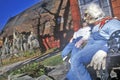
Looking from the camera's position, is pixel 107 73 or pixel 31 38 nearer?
pixel 107 73

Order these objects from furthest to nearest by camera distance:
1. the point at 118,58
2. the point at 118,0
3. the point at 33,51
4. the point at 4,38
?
the point at 4,38 → the point at 33,51 → the point at 118,0 → the point at 118,58

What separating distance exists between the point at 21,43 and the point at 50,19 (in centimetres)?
348

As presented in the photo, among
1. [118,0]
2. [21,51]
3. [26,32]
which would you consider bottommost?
[21,51]

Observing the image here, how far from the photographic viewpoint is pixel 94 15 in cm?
462

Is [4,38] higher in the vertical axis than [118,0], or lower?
lower

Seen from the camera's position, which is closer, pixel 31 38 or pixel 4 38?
pixel 31 38

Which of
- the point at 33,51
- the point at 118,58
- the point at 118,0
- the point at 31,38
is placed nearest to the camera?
the point at 118,58

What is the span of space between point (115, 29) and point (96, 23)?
49 centimetres

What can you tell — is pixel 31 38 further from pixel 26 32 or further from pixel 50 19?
pixel 50 19

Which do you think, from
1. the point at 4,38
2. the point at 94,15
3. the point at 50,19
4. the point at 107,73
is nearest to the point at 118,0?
the point at 94,15

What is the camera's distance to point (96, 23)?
4539 millimetres

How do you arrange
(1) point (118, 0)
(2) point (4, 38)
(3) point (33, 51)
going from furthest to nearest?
1. (2) point (4, 38)
2. (3) point (33, 51)
3. (1) point (118, 0)

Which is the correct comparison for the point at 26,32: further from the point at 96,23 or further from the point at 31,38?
the point at 96,23

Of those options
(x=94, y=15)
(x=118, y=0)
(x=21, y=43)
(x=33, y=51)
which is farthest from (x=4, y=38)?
(x=94, y=15)
